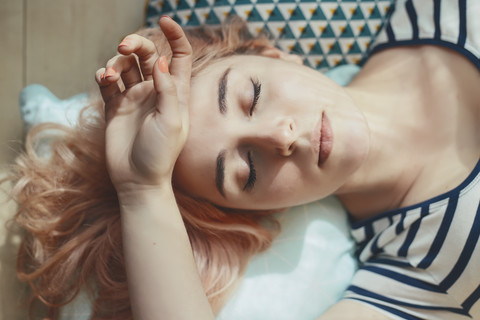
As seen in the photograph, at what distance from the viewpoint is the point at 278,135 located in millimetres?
915

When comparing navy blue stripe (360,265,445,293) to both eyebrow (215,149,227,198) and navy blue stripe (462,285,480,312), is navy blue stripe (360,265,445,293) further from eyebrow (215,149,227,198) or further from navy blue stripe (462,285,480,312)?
eyebrow (215,149,227,198)

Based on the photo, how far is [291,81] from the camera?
0.98m

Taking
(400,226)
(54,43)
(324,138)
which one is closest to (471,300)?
(400,226)

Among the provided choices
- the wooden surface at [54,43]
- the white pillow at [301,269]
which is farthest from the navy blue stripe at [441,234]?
the wooden surface at [54,43]

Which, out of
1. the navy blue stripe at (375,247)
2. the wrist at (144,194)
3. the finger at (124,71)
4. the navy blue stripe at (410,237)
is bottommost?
the navy blue stripe at (375,247)

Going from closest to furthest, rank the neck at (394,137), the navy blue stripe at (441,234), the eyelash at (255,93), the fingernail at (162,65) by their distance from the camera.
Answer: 1. the fingernail at (162,65)
2. the eyelash at (255,93)
3. the navy blue stripe at (441,234)
4. the neck at (394,137)

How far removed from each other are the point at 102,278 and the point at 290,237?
49 cm

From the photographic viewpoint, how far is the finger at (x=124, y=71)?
2.91ft

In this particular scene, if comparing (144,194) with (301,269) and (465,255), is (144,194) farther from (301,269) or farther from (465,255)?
(465,255)

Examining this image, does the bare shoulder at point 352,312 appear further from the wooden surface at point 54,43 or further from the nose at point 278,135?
the wooden surface at point 54,43

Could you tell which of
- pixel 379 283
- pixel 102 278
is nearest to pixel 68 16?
pixel 102 278

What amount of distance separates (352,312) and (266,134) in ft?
1.66

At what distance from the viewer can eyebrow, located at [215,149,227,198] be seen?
95 centimetres

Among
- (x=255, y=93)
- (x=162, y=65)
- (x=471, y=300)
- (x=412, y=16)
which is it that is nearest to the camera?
(x=162, y=65)
